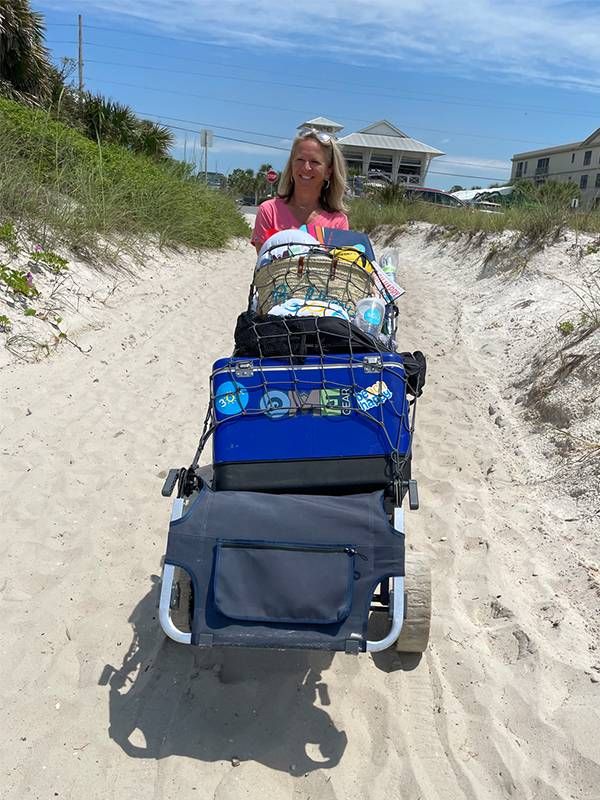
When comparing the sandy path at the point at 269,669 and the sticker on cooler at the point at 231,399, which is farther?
the sticker on cooler at the point at 231,399

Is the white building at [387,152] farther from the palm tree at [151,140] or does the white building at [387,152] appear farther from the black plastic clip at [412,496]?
the black plastic clip at [412,496]

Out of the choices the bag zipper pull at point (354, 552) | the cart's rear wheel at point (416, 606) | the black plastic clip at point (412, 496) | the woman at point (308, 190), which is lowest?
the cart's rear wheel at point (416, 606)

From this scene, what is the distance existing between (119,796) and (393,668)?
44.8 inches

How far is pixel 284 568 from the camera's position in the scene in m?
1.94

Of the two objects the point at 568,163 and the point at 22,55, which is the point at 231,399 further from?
the point at 568,163

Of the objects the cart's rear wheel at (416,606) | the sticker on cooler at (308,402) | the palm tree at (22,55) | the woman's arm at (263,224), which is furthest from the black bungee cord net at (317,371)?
the palm tree at (22,55)

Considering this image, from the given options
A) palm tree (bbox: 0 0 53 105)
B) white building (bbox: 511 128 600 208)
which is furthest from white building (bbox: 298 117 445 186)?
palm tree (bbox: 0 0 53 105)

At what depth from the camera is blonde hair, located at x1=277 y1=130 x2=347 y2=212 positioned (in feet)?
13.2

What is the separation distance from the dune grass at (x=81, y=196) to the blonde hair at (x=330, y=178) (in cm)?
A: 396

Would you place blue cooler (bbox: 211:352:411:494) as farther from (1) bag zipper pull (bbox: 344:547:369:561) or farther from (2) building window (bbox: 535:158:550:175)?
(2) building window (bbox: 535:158:550:175)

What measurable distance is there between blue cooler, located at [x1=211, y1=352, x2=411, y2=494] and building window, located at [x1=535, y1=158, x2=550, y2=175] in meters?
56.2

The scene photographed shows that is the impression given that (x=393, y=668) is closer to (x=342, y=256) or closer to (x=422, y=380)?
(x=422, y=380)

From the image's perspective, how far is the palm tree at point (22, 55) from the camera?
44.8ft

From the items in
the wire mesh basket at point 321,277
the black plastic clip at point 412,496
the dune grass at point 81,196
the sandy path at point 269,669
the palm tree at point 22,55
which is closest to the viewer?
the sandy path at point 269,669
